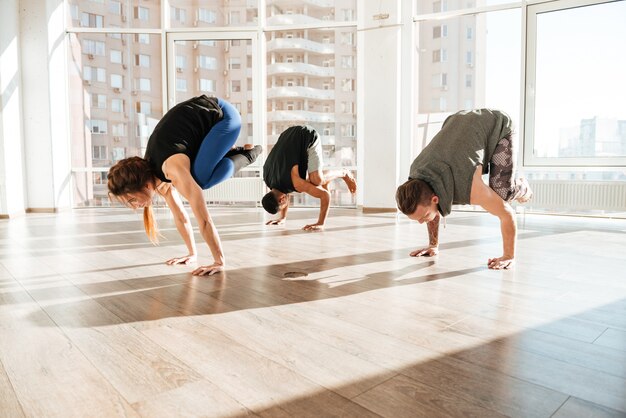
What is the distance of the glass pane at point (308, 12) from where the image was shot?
6375 millimetres

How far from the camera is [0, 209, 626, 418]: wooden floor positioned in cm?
107

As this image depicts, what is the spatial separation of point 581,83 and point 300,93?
3590 mm

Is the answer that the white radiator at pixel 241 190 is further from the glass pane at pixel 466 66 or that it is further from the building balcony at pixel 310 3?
the building balcony at pixel 310 3

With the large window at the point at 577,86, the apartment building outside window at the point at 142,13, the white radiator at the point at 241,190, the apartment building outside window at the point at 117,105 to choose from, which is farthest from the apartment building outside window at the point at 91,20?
the large window at the point at 577,86

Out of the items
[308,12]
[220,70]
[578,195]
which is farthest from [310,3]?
[578,195]

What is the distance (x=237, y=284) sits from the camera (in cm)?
219

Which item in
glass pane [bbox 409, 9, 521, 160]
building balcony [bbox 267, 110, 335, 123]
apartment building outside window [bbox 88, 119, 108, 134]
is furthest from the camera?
apartment building outside window [bbox 88, 119, 108, 134]

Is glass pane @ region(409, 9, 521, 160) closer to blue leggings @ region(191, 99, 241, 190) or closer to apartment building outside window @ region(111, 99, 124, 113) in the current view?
blue leggings @ region(191, 99, 241, 190)

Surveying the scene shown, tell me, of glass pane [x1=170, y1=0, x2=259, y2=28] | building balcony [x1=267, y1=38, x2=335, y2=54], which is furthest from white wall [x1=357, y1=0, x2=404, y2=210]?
glass pane [x1=170, y1=0, x2=259, y2=28]

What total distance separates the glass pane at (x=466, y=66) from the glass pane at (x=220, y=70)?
2.46 m

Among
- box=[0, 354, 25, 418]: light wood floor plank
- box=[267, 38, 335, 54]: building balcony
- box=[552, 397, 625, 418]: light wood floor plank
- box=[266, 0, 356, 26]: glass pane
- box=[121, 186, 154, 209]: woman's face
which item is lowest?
box=[0, 354, 25, 418]: light wood floor plank

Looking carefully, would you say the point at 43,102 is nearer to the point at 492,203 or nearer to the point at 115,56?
the point at 115,56

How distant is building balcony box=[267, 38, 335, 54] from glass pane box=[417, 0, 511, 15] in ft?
4.29

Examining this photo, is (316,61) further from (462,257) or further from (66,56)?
(462,257)
